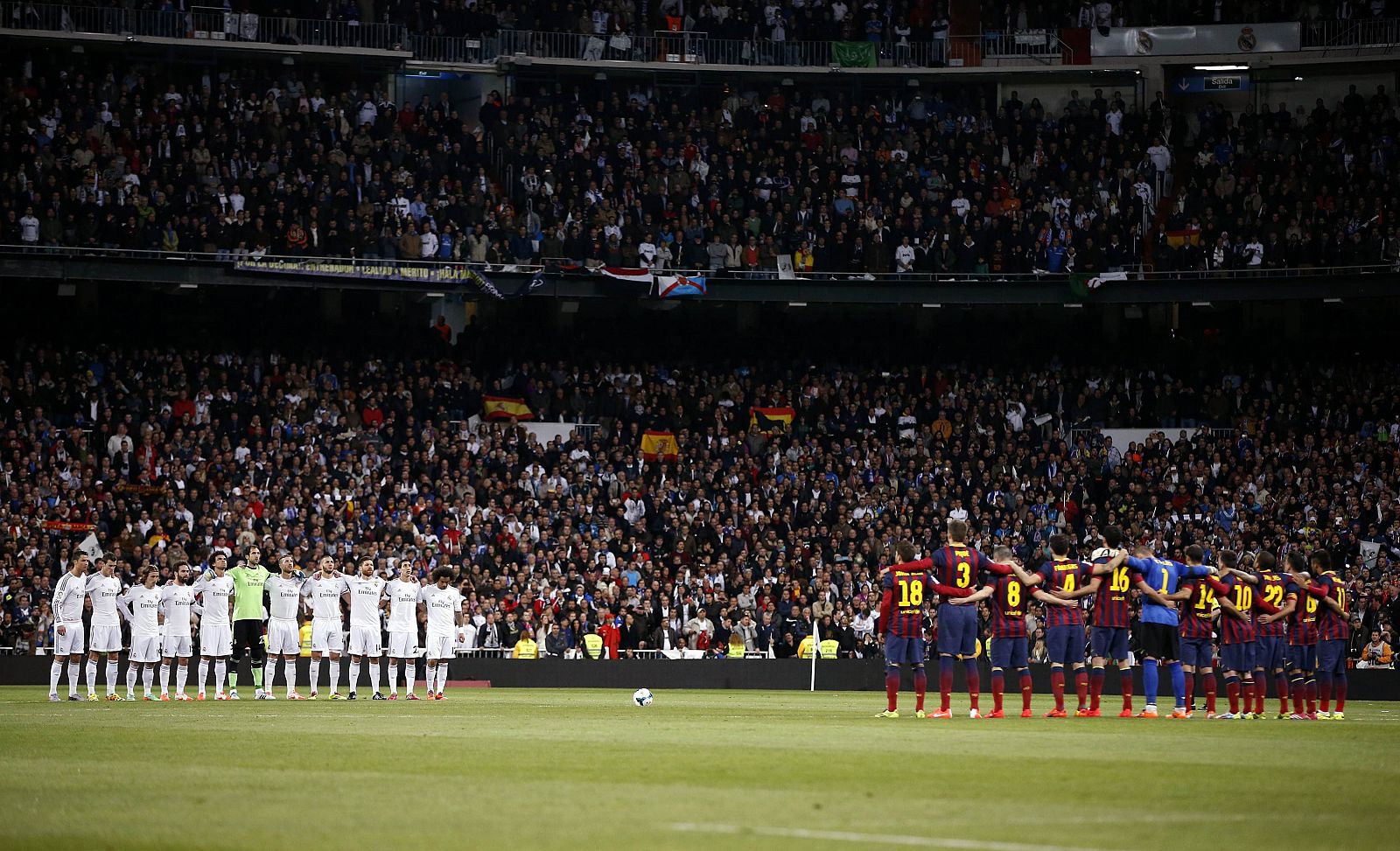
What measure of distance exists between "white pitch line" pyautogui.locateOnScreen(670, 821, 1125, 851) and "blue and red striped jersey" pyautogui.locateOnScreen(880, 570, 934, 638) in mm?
13102

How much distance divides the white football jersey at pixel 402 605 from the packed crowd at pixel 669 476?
7.83 m

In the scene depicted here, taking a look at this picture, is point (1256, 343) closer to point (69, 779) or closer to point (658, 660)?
point (658, 660)

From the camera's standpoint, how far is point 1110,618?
25344 millimetres

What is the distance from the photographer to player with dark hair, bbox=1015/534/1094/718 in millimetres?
24500

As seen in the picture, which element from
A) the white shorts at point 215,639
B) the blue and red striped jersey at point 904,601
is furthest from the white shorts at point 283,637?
the blue and red striped jersey at point 904,601

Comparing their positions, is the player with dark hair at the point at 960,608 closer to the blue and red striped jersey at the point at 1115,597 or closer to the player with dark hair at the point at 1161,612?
the blue and red striped jersey at the point at 1115,597

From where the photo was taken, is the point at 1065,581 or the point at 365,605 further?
the point at 365,605

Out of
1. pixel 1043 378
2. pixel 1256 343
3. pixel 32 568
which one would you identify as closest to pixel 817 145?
pixel 1043 378

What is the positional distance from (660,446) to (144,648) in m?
22.8

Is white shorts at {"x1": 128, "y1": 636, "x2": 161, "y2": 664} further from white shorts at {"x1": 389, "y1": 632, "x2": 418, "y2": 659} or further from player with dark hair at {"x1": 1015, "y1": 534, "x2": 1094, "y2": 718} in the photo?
player with dark hair at {"x1": 1015, "y1": 534, "x2": 1094, "y2": 718}

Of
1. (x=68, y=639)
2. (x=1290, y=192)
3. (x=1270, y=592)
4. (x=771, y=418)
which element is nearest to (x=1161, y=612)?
(x=1270, y=592)

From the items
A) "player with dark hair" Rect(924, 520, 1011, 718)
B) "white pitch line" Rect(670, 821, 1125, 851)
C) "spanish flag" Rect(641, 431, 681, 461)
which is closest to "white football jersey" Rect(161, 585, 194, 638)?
"player with dark hair" Rect(924, 520, 1011, 718)

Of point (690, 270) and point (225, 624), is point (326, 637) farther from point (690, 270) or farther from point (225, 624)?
point (690, 270)

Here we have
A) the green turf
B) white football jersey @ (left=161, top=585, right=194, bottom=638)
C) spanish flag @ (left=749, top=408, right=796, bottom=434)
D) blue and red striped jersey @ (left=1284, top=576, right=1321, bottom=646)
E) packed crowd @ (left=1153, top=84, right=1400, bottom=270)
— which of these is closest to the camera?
the green turf
